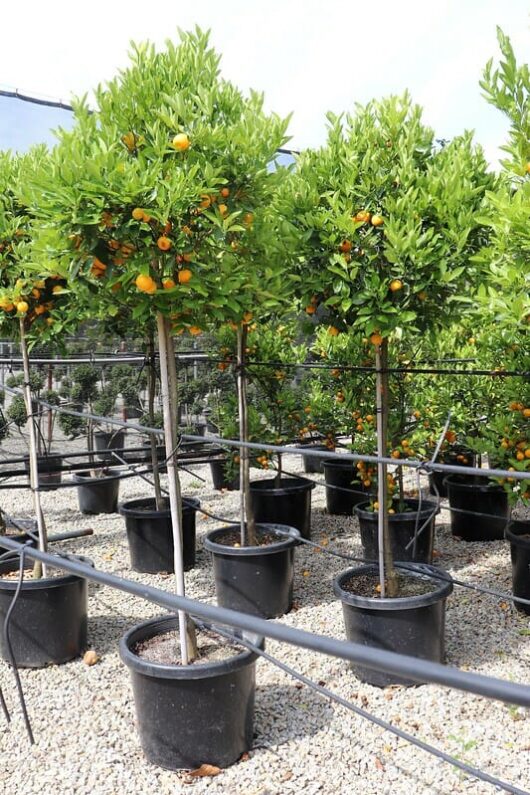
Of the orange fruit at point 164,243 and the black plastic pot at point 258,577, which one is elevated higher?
the orange fruit at point 164,243

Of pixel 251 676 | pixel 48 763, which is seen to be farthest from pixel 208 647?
pixel 48 763

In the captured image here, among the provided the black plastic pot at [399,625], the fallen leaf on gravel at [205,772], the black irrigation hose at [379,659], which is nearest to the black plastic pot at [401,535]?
the black plastic pot at [399,625]

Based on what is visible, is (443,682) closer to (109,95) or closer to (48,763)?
(48,763)

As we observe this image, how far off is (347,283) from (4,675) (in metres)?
2.44

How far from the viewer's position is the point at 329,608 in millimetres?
3994

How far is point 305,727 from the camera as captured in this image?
109 inches

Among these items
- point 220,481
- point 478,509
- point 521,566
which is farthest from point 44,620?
point 220,481

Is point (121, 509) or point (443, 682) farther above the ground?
point (443, 682)

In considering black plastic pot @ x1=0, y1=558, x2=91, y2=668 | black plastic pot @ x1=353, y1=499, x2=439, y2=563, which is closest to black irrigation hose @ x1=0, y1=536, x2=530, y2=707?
black plastic pot @ x1=0, y1=558, x2=91, y2=668

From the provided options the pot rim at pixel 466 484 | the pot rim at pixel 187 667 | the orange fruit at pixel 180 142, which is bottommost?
the pot rim at pixel 187 667

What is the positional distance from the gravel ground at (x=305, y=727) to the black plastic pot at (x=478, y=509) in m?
1.31

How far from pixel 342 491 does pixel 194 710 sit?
3.91 metres

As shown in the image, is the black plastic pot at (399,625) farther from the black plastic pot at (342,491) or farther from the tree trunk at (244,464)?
the black plastic pot at (342,491)

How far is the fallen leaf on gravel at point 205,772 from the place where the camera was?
2508 millimetres
